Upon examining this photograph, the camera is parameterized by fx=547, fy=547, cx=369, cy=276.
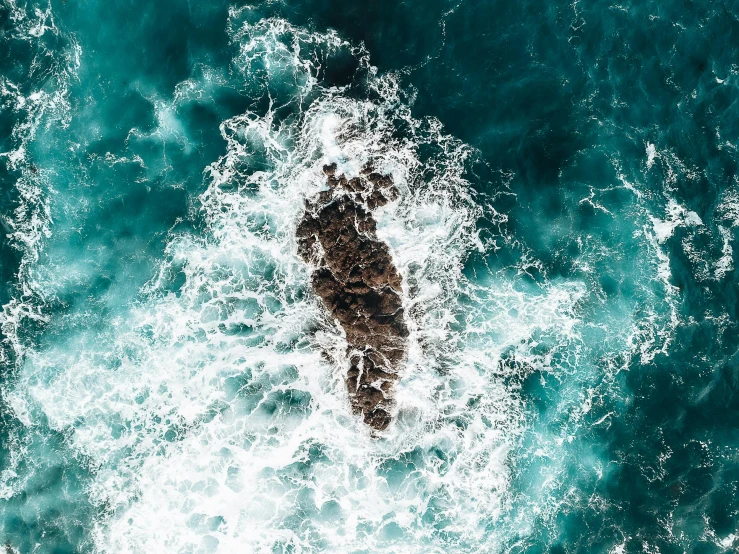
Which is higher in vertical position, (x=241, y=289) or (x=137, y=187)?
(x=137, y=187)

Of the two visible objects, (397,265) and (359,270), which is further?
(397,265)

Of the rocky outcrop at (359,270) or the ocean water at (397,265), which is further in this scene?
the rocky outcrop at (359,270)

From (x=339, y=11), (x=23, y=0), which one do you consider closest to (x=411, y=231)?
(x=339, y=11)

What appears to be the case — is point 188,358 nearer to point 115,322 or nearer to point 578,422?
point 115,322

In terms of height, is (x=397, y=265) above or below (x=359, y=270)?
above
